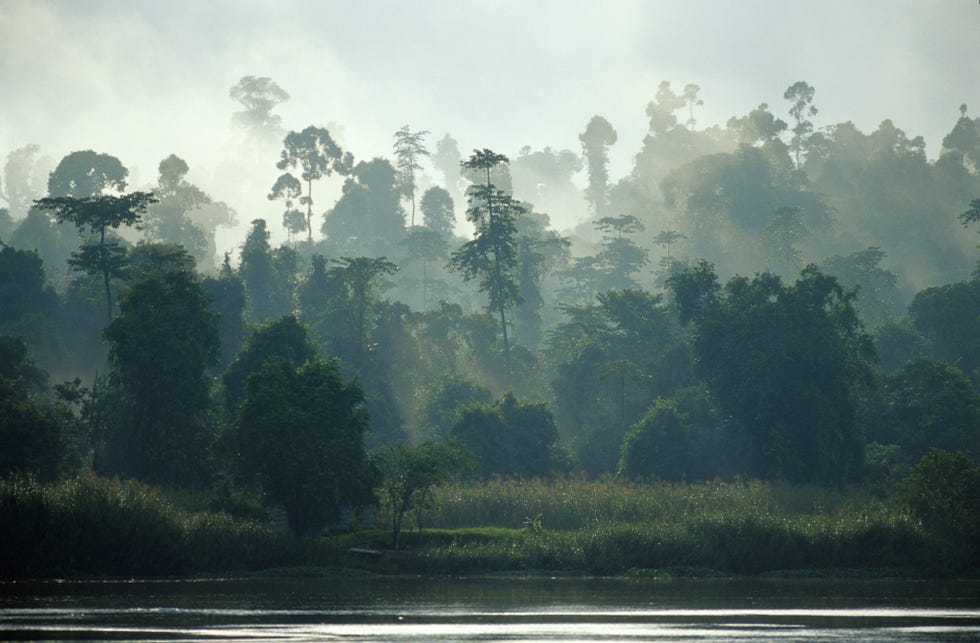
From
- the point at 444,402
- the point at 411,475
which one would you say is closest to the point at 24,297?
the point at 444,402

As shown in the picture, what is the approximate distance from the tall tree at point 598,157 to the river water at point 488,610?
125903 millimetres

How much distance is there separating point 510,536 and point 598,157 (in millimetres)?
126042

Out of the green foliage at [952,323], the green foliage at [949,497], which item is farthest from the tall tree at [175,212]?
the green foliage at [949,497]

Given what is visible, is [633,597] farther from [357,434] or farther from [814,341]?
[814,341]

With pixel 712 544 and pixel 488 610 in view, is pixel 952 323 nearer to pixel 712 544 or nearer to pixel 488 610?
pixel 712 544

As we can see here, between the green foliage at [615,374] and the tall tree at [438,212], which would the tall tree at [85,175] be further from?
the green foliage at [615,374]

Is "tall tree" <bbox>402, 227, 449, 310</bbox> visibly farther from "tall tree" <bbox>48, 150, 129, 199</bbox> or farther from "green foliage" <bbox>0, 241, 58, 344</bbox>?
"green foliage" <bbox>0, 241, 58, 344</bbox>

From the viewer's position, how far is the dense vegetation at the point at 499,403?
46.7 m

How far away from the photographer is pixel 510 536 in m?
49.0

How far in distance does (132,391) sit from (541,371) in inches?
1473

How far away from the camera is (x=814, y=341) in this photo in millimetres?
66750

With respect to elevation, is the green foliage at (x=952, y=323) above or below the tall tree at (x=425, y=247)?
below

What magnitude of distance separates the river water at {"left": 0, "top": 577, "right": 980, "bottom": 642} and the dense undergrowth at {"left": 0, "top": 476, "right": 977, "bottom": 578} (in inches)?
73.4

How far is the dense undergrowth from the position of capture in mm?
41344
